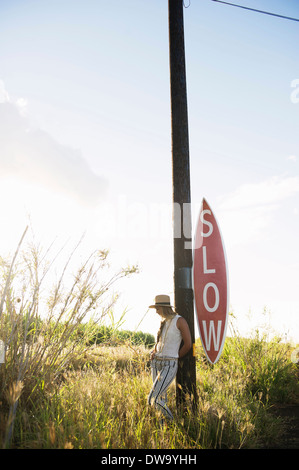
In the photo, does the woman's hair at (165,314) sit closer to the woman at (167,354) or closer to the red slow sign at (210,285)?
the woman at (167,354)

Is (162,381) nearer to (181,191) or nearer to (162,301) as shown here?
(162,301)

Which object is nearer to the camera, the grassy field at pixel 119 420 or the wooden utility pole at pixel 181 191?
the grassy field at pixel 119 420

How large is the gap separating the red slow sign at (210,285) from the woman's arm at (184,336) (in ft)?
0.69

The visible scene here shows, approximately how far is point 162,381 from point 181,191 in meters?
2.49

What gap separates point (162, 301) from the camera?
181 inches

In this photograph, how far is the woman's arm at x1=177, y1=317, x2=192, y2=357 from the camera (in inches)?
171

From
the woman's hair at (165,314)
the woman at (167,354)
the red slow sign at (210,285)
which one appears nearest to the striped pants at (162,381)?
the woman at (167,354)

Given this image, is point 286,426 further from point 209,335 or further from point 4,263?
point 4,263

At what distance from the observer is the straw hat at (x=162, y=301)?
181 inches

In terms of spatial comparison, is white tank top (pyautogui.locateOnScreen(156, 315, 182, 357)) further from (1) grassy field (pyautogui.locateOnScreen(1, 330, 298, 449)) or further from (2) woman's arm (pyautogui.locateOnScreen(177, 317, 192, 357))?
(1) grassy field (pyautogui.locateOnScreen(1, 330, 298, 449))

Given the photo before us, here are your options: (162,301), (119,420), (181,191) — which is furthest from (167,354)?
(181,191)

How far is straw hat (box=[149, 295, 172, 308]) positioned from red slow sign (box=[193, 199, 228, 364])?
375 millimetres
